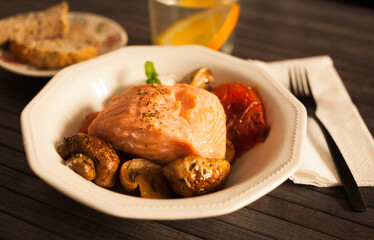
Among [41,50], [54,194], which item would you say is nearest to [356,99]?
[54,194]

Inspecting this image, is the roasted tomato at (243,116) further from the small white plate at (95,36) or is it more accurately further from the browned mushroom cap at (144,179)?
the small white plate at (95,36)

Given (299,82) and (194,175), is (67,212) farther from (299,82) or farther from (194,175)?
(299,82)

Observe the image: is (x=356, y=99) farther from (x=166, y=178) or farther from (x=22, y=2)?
(x=22, y=2)

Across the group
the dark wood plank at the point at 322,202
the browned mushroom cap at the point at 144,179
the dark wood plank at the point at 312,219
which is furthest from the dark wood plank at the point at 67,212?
the dark wood plank at the point at 322,202

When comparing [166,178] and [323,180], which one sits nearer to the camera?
[166,178]

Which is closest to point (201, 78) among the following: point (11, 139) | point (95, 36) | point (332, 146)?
point (332, 146)

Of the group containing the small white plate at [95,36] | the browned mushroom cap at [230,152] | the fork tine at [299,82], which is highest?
the small white plate at [95,36]
